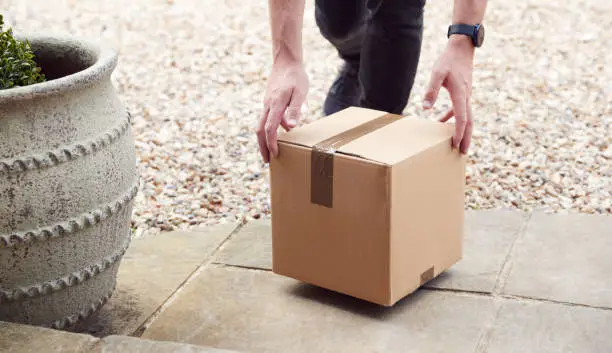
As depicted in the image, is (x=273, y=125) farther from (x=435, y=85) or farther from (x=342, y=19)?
(x=342, y=19)

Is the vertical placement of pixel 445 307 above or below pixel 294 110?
below

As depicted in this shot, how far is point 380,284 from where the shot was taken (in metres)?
2.38

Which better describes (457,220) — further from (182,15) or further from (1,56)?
(182,15)

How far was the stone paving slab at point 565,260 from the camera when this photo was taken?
2.51 metres

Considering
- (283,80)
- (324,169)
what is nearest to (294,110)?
(283,80)

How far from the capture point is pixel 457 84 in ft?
7.88

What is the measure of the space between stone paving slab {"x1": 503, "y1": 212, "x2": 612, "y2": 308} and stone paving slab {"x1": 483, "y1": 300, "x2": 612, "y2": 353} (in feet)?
0.21

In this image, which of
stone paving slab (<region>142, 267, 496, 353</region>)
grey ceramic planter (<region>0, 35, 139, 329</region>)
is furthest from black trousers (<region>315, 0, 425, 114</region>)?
grey ceramic planter (<region>0, 35, 139, 329</region>)

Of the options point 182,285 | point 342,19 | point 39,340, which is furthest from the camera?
point 342,19

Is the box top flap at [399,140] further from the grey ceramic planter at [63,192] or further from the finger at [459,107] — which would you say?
the grey ceramic planter at [63,192]

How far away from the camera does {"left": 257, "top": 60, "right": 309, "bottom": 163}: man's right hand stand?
242 cm

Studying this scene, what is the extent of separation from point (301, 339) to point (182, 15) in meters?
3.75

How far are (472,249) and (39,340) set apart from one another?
55.9 inches

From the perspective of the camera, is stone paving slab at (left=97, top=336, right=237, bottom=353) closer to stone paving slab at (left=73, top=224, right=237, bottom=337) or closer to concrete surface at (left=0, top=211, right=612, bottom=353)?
concrete surface at (left=0, top=211, right=612, bottom=353)
